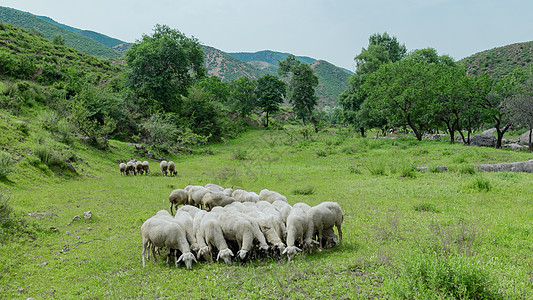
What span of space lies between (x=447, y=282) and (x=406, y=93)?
29.5 meters

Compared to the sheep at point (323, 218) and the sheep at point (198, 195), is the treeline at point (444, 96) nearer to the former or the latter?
the sheep at point (198, 195)

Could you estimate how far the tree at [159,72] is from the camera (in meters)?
37.7

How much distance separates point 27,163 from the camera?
47.7ft

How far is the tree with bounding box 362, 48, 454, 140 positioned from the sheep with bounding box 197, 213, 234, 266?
28.8 meters

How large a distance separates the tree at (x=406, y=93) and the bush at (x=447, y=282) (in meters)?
29.1

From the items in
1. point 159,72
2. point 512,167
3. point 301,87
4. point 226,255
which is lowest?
point 226,255

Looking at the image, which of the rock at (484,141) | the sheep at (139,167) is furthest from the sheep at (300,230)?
the rock at (484,141)

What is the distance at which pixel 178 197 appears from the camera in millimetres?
11977

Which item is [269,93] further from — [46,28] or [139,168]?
[46,28]

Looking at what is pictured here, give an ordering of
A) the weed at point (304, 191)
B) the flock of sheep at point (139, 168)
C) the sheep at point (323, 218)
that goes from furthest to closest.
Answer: the flock of sheep at point (139, 168) → the weed at point (304, 191) → the sheep at point (323, 218)

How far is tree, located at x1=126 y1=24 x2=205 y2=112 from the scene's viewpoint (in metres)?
37.7

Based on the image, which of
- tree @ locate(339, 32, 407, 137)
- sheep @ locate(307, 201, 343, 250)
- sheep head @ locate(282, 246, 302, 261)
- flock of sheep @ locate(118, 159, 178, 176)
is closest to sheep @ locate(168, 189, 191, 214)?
sheep @ locate(307, 201, 343, 250)

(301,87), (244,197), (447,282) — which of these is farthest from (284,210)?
(301,87)

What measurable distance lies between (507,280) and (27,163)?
18.4 meters
